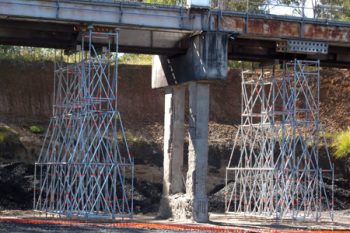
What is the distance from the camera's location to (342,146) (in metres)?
45.9

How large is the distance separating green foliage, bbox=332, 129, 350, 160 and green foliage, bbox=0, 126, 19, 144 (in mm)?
16086

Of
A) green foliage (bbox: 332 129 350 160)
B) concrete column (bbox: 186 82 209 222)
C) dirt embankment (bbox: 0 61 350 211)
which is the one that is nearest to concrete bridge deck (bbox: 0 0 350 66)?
concrete column (bbox: 186 82 209 222)

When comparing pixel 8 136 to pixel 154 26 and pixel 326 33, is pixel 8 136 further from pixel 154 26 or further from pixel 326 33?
pixel 326 33

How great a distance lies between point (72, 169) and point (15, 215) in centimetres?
260

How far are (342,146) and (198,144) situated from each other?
56.0ft

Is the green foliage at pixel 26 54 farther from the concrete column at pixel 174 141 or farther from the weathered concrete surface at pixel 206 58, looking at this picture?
the weathered concrete surface at pixel 206 58

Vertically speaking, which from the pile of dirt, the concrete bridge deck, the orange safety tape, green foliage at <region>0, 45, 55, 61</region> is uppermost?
green foliage at <region>0, 45, 55, 61</region>

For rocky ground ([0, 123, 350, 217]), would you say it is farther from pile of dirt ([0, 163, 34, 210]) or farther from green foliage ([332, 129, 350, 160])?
green foliage ([332, 129, 350, 160])

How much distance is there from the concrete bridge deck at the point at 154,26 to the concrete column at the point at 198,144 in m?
1.93

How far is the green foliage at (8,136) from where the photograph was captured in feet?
133

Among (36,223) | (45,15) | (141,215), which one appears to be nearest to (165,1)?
(141,215)

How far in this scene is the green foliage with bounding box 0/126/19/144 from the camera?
4060cm

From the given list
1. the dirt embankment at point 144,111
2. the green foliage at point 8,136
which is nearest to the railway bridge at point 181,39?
the dirt embankment at point 144,111

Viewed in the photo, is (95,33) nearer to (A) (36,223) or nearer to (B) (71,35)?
(B) (71,35)
